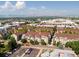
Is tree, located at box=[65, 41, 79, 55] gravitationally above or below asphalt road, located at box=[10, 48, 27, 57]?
above

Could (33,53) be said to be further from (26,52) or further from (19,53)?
(19,53)

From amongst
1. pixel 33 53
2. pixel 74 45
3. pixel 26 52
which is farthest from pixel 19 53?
pixel 74 45

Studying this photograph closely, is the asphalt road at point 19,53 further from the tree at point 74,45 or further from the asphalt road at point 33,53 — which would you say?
the tree at point 74,45

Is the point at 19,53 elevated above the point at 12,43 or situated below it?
below

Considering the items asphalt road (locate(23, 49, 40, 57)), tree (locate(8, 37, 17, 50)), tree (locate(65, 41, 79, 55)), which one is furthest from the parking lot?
tree (locate(65, 41, 79, 55))

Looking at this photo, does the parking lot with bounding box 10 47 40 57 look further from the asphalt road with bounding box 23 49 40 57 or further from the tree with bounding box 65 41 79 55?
the tree with bounding box 65 41 79 55

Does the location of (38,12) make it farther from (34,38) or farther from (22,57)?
(22,57)

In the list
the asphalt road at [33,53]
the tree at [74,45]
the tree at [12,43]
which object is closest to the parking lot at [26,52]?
the asphalt road at [33,53]

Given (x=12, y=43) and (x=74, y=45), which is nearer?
(x=74, y=45)
